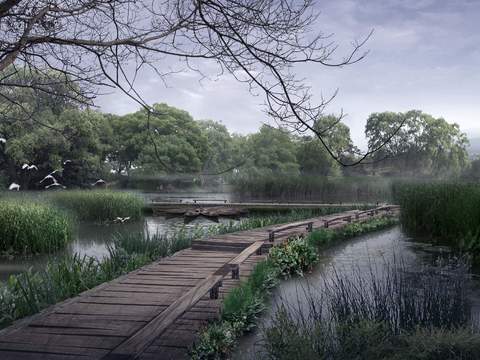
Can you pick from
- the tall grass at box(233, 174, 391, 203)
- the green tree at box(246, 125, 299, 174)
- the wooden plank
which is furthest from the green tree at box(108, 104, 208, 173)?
the wooden plank

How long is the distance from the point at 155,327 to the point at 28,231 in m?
8.16

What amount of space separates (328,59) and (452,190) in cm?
932

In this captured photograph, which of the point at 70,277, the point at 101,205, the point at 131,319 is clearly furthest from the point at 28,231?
the point at 131,319

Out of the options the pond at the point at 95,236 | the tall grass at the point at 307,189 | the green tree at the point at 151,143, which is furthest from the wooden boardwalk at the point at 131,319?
the green tree at the point at 151,143

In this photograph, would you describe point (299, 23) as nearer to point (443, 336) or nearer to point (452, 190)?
point (443, 336)

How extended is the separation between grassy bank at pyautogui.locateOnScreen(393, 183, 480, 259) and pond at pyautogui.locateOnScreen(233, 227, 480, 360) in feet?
1.31

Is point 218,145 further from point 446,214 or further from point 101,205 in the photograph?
point 446,214

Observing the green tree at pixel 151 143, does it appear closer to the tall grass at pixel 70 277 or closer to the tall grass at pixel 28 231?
the tall grass at pixel 28 231

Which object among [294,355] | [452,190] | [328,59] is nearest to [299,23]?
[328,59]

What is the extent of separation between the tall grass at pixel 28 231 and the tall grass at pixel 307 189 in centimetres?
1385

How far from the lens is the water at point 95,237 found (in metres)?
9.92

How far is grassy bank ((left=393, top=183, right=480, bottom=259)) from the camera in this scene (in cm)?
966

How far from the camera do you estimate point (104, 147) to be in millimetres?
33344

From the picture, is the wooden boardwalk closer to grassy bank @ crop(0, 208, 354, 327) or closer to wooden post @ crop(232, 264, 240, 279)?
wooden post @ crop(232, 264, 240, 279)
